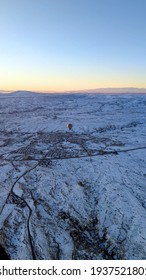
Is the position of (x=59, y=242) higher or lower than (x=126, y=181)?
lower

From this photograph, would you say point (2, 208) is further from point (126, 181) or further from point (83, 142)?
point (83, 142)

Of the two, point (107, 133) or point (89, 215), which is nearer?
point (89, 215)

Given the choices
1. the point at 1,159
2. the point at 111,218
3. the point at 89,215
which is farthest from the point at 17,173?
the point at 111,218

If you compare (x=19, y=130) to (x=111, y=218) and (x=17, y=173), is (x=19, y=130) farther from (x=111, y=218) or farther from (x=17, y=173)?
(x=111, y=218)

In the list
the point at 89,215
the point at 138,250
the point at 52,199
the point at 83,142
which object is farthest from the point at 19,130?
the point at 138,250
